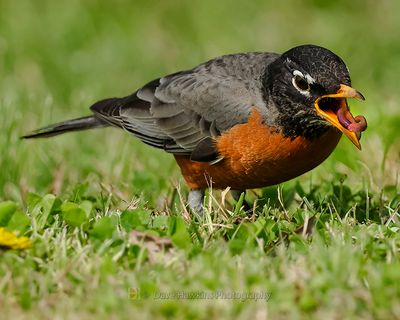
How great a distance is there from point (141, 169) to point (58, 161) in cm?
70

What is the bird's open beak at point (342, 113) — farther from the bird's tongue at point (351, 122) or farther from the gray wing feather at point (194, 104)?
the gray wing feather at point (194, 104)

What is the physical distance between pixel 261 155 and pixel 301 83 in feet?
1.69

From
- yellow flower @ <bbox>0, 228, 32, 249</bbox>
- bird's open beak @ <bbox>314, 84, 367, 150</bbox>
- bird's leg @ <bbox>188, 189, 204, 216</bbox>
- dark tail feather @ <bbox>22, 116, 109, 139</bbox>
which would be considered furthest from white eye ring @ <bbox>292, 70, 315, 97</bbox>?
Result: yellow flower @ <bbox>0, 228, 32, 249</bbox>

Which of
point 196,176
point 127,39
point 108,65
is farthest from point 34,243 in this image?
point 127,39

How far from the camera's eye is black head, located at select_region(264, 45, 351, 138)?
515cm

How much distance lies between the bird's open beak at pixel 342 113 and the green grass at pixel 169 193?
0.49 metres

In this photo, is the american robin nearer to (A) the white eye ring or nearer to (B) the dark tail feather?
(A) the white eye ring

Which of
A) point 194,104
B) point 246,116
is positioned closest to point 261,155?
point 246,116

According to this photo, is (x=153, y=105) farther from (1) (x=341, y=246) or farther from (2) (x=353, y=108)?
(1) (x=341, y=246)

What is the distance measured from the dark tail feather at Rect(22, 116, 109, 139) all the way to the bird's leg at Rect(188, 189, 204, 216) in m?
1.10

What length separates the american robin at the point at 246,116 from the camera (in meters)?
5.30

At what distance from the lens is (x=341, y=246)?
4.24m

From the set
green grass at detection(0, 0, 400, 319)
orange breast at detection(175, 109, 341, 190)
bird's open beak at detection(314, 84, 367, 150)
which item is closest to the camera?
green grass at detection(0, 0, 400, 319)

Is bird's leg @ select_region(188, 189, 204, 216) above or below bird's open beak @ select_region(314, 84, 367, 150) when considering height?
below
